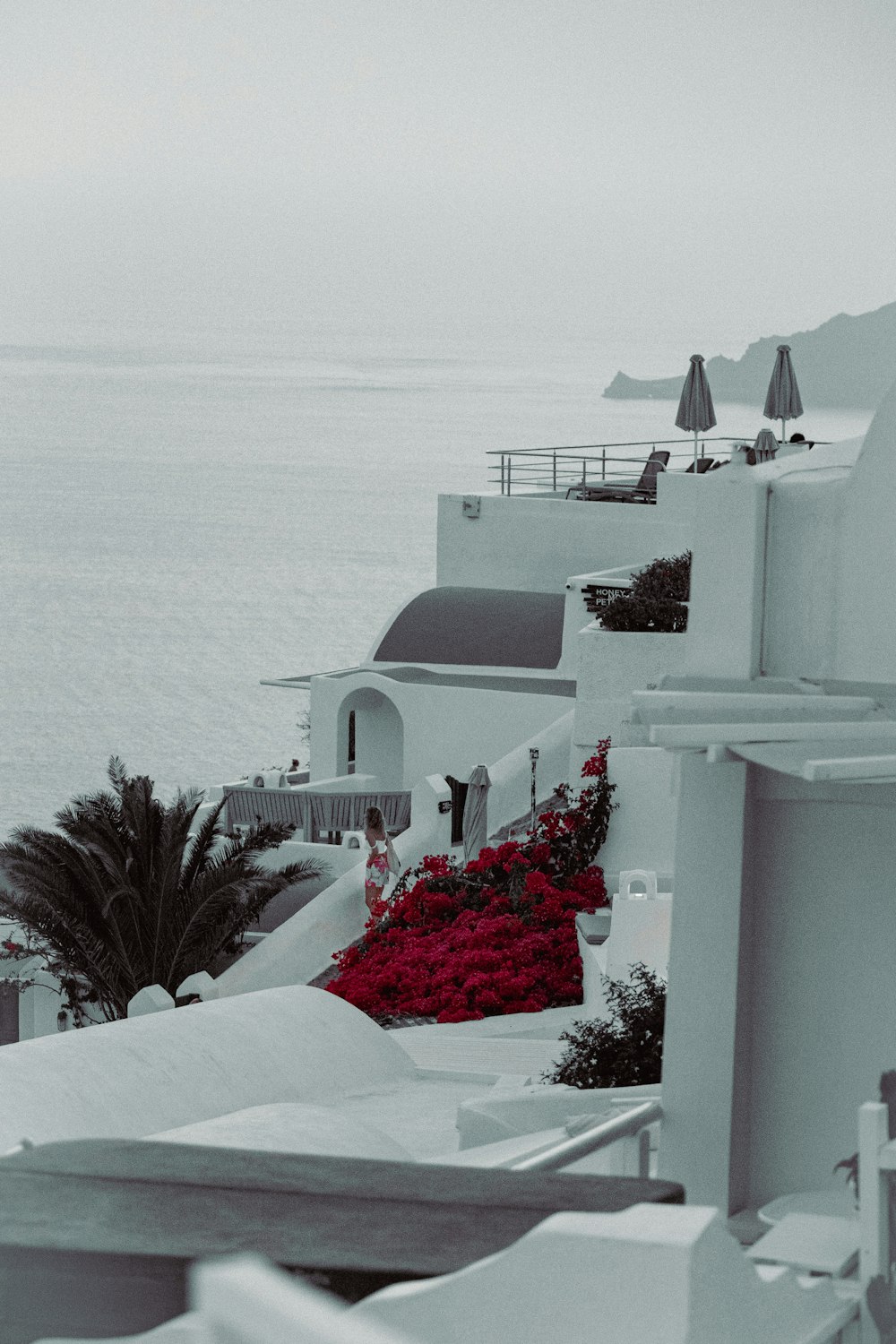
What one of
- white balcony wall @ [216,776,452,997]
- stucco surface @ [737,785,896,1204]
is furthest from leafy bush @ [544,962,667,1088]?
white balcony wall @ [216,776,452,997]

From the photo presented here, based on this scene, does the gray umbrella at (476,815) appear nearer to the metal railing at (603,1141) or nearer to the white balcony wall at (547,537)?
the white balcony wall at (547,537)

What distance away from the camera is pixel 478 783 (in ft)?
62.1

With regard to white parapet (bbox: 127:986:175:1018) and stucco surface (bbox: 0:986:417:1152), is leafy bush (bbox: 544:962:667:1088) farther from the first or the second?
white parapet (bbox: 127:986:175:1018)

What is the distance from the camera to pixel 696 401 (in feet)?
104

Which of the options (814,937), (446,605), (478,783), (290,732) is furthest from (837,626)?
(290,732)

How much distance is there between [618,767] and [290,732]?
70.1 meters

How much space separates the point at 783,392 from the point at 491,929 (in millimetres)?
18440

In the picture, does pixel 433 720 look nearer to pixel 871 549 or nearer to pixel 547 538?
pixel 547 538

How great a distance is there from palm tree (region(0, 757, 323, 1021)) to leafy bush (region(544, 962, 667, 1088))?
8.38 m

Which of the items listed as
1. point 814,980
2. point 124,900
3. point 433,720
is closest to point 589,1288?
point 814,980

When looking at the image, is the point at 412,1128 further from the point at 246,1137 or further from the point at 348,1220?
the point at 348,1220

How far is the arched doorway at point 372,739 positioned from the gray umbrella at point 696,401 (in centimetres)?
731

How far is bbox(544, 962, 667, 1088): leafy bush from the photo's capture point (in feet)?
27.7

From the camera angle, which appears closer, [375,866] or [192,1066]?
[192,1066]
